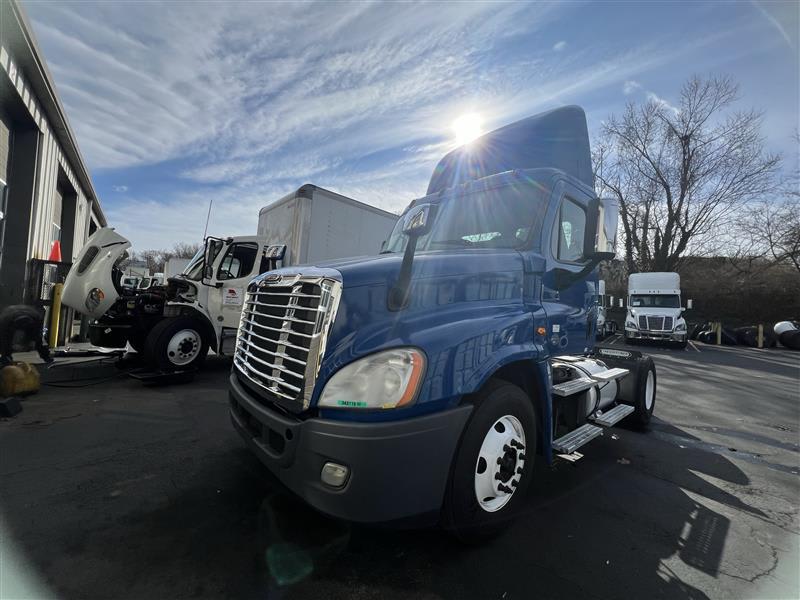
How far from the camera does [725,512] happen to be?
3.22 m

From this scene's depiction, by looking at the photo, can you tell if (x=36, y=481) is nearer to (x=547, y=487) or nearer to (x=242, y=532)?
(x=242, y=532)

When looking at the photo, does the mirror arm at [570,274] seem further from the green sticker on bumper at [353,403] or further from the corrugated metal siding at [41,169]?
the corrugated metal siding at [41,169]

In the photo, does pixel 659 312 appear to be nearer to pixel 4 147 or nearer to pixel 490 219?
pixel 490 219

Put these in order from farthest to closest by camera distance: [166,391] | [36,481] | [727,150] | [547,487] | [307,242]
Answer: [727,150], [307,242], [166,391], [547,487], [36,481]

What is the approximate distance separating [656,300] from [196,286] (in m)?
20.4

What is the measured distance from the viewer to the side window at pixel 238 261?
797cm

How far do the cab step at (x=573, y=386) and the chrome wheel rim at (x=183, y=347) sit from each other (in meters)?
6.39

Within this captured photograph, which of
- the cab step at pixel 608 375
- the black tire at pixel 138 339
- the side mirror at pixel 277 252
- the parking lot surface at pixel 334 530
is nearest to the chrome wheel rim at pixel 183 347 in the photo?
the black tire at pixel 138 339

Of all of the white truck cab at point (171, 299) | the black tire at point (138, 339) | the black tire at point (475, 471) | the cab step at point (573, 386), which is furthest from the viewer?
the black tire at point (138, 339)

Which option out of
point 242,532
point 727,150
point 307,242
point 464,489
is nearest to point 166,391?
point 307,242

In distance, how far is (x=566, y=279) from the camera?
11.2 feet

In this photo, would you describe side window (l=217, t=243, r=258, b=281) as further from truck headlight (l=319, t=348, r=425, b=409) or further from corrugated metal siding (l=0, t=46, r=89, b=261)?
truck headlight (l=319, t=348, r=425, b=409)

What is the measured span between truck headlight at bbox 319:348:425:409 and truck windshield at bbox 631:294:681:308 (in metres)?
21.3

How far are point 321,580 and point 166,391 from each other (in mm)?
5373
